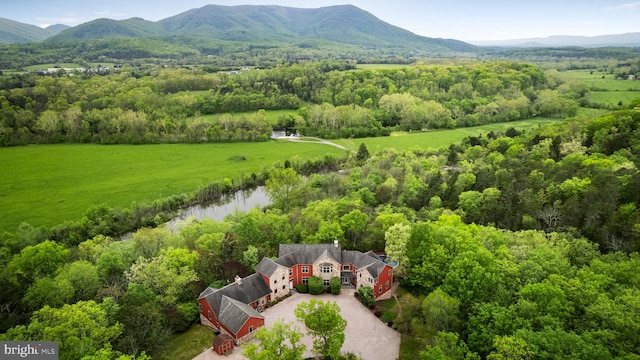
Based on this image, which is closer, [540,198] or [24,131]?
[540,198]

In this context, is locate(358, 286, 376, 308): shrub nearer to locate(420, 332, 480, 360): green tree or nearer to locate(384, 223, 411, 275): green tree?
locate(384, 223, 411, 275): green tree

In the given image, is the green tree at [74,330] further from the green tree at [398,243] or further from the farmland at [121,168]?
the farmland at [121,168]

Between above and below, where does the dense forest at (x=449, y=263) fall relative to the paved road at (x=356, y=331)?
above

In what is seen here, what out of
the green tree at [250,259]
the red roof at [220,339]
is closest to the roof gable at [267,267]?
the green tree at [250,259]

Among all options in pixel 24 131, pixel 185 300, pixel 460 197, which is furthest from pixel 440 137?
pixel 24 131

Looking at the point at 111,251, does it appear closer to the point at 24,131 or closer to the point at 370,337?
the point at 370,337

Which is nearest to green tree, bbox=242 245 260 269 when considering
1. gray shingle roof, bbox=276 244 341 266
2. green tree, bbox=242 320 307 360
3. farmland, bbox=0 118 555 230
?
gray shingle roof, bbox=276 244 341 266

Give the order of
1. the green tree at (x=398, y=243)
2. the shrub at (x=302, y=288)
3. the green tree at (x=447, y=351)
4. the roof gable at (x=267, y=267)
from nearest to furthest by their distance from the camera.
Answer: the green tree at (x=447, y=351) < the roof gable at (x=267, y=267) < the green tree at (x=398, y=243) < the shrub at (x=302, y=288)
